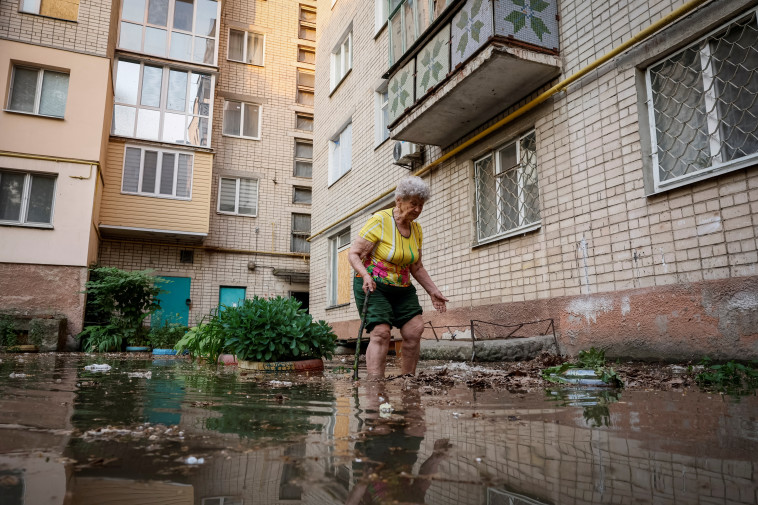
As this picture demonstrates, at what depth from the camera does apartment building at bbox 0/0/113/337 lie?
12352 millimetres

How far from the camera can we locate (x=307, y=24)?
828 inches

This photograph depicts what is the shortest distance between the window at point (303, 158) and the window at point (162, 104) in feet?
13.7

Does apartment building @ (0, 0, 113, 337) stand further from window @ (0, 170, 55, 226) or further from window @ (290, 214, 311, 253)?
window @ (290, 214, 311, 253)

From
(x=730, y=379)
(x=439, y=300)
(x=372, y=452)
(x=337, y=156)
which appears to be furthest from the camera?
(x=337, y=156)

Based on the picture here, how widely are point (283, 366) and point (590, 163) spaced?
4.28 meters

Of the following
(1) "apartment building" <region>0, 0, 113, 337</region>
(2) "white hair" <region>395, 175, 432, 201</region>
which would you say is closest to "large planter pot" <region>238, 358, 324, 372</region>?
(2) "white hair" <region>395, 175, 432, 201</region>

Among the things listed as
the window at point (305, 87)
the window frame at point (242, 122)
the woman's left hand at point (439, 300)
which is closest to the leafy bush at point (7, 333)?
the window frame at point (242, 122)

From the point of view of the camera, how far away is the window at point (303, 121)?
20391 millimetres

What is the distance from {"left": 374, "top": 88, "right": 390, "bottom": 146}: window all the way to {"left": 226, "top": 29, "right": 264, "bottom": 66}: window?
1007cm

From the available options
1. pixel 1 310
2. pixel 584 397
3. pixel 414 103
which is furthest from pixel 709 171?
pixel 1 310

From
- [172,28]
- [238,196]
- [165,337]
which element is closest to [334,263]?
[165,337]

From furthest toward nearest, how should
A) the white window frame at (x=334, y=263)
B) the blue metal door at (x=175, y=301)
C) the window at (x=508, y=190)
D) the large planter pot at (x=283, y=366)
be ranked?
the blue metal door at (x=175, y=301) < the white window frame at (x=334, y=263) < the window at (x=508, y=190) < the large planter pot at (x=283, y=366)

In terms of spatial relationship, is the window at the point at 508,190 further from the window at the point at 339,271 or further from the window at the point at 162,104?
the window at the point at 162,104

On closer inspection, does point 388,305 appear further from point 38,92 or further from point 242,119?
point 242,119
